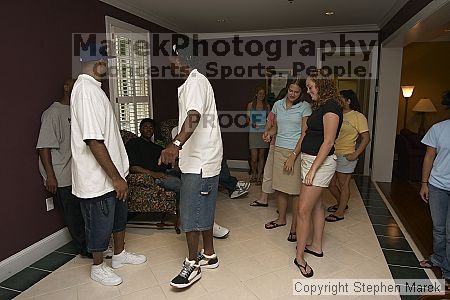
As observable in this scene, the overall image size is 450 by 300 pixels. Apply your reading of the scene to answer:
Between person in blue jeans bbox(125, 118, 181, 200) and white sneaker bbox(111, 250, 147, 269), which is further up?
person in blue jeans bbox(125, 118, 181, 200)

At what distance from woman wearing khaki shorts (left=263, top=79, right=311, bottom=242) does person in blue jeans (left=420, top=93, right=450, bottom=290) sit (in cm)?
101

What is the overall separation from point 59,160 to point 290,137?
2.08 m

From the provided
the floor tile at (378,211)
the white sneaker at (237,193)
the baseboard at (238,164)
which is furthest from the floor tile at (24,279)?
the baseboard at (238,164)

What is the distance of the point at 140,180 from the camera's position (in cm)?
324

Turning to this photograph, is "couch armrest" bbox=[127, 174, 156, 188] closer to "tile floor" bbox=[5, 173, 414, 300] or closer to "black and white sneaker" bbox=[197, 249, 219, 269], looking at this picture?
"tile floor" bbox=[5, 173, 414, 300]

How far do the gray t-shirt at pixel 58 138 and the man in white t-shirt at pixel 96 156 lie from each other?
1.91 feet

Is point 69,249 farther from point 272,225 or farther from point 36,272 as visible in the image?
point 272,225

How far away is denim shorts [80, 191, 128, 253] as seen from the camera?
226cm

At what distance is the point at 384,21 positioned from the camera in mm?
4887

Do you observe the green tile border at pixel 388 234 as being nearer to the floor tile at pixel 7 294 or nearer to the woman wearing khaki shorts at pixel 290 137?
the woman wearing khaki shorts at pixel 290 137

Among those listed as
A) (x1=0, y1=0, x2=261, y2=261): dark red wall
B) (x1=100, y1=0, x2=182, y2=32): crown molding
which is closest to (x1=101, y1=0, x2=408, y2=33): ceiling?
(x1=100, y1=0, x2=182, y2=32): crown molding

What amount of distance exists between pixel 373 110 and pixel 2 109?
5.30 metres

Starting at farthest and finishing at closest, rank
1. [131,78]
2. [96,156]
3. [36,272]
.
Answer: [131,78] → [36,272] → [96,156]

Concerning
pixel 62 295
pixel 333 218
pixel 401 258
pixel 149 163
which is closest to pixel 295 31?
pixel 333 218
